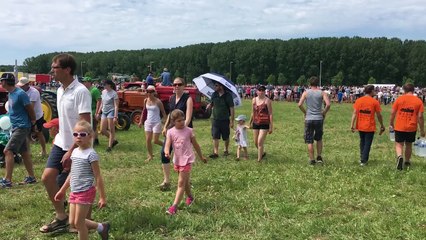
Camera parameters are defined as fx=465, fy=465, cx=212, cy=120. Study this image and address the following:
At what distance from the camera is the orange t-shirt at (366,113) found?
9.42 metres

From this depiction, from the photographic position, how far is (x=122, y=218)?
543 centimetres

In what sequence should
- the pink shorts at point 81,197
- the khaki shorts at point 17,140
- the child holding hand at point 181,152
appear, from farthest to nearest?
the khaki shorts at point 17,140 → the child holding hand at point 181,152 → the pink shorts at point 81,197

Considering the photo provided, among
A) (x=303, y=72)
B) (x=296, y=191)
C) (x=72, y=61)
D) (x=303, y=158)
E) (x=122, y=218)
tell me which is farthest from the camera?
(x=303, y=72)

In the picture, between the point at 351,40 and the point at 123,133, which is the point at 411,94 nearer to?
the point at 123,133

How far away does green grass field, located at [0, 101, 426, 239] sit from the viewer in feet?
17.0

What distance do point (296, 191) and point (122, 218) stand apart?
2751mm

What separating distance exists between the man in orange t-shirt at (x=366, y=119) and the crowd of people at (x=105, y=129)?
0.02 meters

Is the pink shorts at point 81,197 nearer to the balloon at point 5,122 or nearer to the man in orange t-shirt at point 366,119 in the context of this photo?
the balloon at point 5,122

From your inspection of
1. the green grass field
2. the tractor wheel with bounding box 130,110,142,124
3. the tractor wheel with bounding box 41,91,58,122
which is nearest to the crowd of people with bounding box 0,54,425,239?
the green grass field

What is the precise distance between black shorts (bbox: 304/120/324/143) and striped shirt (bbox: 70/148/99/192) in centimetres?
572

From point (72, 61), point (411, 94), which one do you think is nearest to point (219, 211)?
point (72, 61)

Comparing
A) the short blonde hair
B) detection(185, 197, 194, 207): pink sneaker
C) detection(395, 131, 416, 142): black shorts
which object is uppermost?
the short blonde hair

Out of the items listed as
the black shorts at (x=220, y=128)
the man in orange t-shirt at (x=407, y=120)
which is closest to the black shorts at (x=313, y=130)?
the man in orange t-shirt at (x=407, y=120)

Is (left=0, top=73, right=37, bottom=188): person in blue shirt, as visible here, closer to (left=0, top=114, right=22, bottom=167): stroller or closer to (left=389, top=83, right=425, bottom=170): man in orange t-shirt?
(left=0, top=114, right=22, bottom=167): stroller
